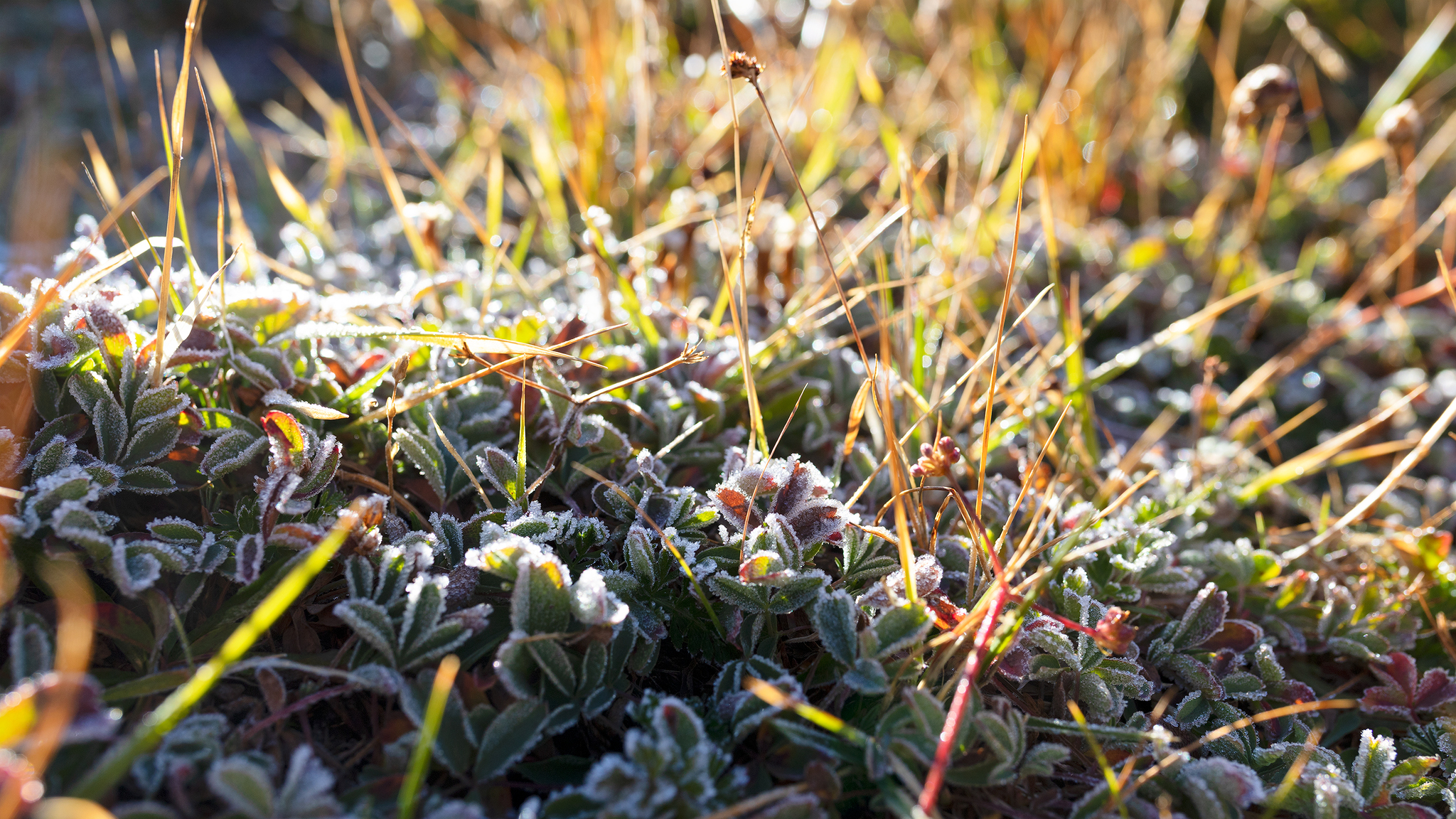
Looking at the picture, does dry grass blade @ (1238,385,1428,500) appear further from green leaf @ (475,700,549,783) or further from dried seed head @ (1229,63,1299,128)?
green leaf @ (475,700,549,783)

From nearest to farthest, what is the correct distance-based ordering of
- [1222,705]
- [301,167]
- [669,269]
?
[1222,705] → [669,269] → [301,167]

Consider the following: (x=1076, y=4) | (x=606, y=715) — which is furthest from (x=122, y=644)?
(x=1076, y=4)

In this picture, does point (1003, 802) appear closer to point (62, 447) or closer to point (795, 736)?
point (795, 736)

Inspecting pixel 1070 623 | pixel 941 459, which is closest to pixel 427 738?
pixel 941 459

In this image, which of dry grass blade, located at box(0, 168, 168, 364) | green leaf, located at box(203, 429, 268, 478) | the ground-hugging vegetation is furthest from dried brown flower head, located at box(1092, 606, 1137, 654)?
dry grass blade, located at box(0, 168, 168, 364)

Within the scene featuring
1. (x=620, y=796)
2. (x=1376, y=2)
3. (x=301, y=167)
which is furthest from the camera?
(x=1376, y=2)

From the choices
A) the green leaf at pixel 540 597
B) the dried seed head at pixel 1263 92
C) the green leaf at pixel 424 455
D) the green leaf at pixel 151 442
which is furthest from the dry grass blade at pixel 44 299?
the dried seed head at pixel 1263 92

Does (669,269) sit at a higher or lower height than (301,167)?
lower

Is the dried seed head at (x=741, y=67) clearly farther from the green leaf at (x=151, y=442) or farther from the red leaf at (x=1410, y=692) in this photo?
the red leaf at (x=1410, y=692)
